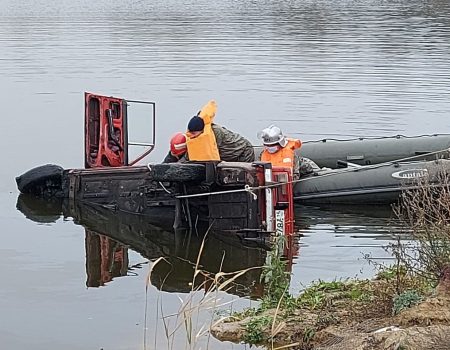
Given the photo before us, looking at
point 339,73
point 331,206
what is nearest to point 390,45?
point 339,73

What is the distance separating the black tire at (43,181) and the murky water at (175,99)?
30 cm

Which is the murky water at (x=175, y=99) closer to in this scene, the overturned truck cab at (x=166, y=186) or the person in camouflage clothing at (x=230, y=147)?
the overturned truck cab at (x=166, y=186)

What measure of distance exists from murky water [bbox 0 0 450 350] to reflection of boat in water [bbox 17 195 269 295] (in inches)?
1.5

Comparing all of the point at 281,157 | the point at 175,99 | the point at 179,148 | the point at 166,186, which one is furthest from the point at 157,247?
the point at 175,99

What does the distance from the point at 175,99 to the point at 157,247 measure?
1054cm

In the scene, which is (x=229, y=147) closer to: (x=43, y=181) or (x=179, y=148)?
(x=179, y=148)

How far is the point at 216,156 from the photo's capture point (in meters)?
11.9

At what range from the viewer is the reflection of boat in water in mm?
10258

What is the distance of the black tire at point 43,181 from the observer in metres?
13.6

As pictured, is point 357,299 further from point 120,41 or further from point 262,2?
point 262,2

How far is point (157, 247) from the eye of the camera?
11.8 meters

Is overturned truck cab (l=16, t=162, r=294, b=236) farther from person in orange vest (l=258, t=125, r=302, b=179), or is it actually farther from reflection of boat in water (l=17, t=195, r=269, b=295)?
person in orange vest (l=258, t=125, r=302, b=179)

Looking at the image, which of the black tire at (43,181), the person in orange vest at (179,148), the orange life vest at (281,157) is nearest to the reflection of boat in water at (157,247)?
the black tire at (43,181)

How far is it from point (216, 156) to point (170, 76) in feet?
45.1
